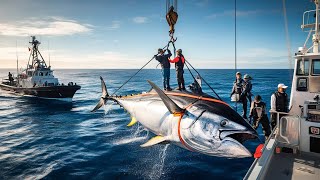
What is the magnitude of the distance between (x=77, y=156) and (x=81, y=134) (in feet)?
18.8

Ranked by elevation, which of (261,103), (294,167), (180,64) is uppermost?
(180,64)

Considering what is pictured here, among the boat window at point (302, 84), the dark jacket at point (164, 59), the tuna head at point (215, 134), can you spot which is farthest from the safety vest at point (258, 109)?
the tuna head at point (215, 134)

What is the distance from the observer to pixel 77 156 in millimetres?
14742

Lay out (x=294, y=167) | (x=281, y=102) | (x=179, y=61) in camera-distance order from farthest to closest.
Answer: (x=281, y=102)
(x=179, y=61)
(x=294, y=167)

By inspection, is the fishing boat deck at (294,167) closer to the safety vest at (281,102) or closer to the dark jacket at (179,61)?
the safety vest at (281,102)

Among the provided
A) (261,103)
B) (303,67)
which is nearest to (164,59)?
(261,103)

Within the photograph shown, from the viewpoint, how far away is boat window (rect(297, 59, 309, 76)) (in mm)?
11227

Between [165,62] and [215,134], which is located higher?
[165,62]

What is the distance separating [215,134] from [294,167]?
15.2 feet

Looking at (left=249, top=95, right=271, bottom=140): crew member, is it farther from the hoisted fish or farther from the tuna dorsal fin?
the tuna dorsal fin

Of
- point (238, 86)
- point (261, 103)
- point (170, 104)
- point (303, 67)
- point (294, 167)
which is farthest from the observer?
point (303, 67)

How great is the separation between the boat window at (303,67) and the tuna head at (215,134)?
936 cm

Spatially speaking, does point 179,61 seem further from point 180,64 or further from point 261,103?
point 261,103

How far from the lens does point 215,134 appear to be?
3969 mm
